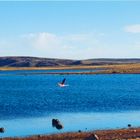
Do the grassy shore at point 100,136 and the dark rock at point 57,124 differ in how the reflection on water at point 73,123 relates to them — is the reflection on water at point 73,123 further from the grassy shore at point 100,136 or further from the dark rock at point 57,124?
the grassy shore at point 100,136

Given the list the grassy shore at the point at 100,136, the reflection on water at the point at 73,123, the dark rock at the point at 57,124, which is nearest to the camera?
the grassy shore at the point at 100,136

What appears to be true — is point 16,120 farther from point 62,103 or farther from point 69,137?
point 62,103

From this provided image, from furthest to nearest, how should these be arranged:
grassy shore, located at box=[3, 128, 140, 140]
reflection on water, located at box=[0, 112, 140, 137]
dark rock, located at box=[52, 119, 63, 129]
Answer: dark rock, located at box=[52, 119, 63, 129] < reflection on water, located at box=[0, 112, 140, 137] < grassy shore, located at box=[3, 128, 140, 140]

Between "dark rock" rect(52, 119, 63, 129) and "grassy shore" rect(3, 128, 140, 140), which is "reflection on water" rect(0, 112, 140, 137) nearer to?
"dark rock" rect(52, 119, 63, 129)

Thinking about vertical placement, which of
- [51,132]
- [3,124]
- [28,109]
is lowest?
[51,132]

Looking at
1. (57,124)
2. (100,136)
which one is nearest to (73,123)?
(57,124)

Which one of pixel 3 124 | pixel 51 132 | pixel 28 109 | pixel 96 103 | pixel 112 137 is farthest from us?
pixel 96 103

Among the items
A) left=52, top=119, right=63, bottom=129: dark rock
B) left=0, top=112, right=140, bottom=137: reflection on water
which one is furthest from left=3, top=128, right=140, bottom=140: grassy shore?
left=52, top=119, right=63, bottom=129: dark rock

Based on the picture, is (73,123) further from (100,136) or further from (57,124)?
(100,136)

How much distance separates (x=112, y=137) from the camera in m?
37.4

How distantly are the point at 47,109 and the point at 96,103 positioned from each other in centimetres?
994

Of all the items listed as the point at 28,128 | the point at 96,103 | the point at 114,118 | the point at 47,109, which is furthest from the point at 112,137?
the point at 96,103

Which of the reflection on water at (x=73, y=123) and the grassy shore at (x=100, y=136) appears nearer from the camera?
the grassy shore at (x=100, y=136)

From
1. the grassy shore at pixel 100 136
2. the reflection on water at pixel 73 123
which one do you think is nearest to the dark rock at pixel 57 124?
the reflection on water at pixel 73 123
